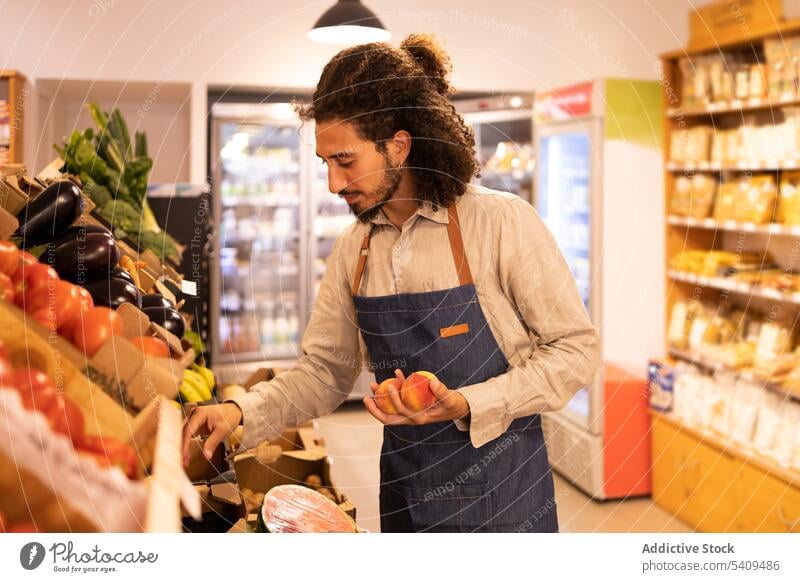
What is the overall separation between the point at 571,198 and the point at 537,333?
2.67 meters

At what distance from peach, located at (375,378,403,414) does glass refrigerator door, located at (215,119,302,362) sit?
3.43 meters

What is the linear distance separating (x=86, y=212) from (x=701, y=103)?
256 cm

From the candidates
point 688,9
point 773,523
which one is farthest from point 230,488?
point 688,9

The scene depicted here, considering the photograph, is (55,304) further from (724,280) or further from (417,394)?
(724,280)

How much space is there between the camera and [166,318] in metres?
1.47

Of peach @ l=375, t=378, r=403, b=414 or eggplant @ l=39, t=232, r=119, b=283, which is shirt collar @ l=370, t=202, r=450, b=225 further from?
eggplant @ l=39, t=232, r=119, b=283

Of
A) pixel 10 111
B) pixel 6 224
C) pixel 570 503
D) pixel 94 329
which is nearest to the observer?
pixel 94 329

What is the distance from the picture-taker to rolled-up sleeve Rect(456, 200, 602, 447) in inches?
60.0

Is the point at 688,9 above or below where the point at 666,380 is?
above

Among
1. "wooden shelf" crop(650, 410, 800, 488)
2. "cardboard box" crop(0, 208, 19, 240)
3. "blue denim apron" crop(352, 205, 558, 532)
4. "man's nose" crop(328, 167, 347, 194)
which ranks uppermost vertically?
"man's nose" crop(328, 167, 347, 194)

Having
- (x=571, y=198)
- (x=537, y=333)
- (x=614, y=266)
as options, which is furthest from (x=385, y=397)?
(x=571, y=198)

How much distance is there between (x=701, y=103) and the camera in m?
3.32
